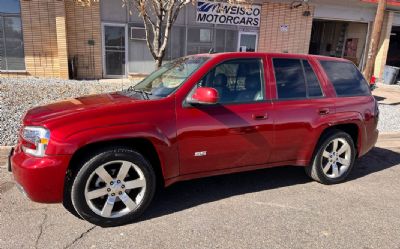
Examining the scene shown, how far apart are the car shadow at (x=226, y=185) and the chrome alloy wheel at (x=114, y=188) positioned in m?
0.28

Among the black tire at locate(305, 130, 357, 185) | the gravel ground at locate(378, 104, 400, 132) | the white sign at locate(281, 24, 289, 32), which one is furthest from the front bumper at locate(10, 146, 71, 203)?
the white sign at locate(281, 24, 289, 32)

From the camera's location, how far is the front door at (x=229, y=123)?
3.60 metres

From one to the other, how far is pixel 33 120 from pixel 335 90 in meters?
3.64

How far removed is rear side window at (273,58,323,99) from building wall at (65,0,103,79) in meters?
10.8

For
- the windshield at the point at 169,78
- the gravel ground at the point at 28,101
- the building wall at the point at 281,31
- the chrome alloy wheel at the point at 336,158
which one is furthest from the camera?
Answer: the building wall at the point at 281,31

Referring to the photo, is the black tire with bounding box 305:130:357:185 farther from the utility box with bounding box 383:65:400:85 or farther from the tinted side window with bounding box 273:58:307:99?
the utility box with bounding box 383:65:400:85

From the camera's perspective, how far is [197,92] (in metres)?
3.51

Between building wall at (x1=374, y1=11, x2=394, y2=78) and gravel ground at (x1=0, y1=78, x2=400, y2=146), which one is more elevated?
building wall at (x1=374, y1=11, x2=394, y2=78)

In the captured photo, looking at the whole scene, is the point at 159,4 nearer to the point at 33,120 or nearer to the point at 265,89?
the point at 265,89

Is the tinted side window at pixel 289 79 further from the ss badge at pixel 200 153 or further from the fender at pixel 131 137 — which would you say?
the fender at pixel 131 137

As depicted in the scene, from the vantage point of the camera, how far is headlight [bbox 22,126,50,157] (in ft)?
10.1

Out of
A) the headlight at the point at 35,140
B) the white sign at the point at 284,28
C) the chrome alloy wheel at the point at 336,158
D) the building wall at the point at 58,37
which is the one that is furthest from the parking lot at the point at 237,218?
the white sign at the point at 284,28

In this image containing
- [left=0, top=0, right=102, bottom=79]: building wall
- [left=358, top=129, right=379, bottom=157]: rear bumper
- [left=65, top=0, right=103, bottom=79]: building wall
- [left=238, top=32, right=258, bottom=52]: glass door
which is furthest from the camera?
[left=238, top=32, right=258, bottom=52]: glass door

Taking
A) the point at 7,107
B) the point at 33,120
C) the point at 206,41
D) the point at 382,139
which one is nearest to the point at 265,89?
the point at 33,120
